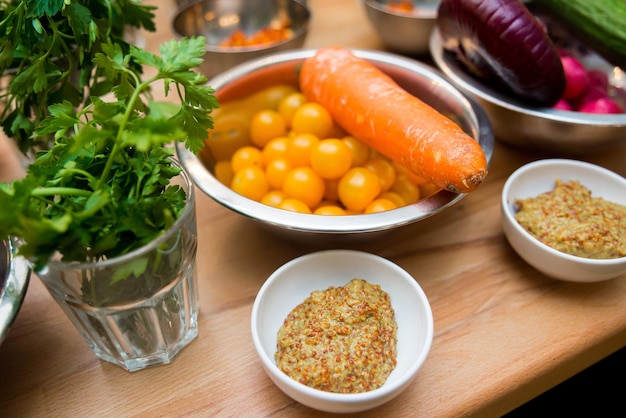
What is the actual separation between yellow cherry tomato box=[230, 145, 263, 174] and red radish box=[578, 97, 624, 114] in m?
0.61

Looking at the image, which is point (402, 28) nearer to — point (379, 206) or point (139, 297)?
point (379, 206)

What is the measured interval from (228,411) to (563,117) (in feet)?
2.24

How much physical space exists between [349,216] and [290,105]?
337mm

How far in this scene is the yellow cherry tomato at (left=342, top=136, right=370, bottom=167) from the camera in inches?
32.3

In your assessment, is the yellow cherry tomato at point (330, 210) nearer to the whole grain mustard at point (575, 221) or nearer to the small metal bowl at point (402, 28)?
the whole grain mustard at point (575, 221)

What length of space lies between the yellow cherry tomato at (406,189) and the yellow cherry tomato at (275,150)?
0.19 metres

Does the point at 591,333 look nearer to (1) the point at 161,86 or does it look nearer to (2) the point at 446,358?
(2) the point at 446,358

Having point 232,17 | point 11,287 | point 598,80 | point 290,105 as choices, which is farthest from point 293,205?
point 232,17

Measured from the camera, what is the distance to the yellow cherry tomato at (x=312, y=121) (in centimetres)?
84

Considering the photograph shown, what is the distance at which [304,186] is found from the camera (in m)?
0.75

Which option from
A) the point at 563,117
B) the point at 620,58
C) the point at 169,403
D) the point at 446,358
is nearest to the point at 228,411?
the point at 169,403

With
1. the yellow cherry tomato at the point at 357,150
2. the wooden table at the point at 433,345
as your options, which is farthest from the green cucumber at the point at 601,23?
the yellow cherry tomato at the point at 357,150

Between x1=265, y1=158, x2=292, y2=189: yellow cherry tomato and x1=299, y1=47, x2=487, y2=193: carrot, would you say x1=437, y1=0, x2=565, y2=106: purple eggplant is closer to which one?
x1=299, y1=47, x2=487, y2=193: carrot

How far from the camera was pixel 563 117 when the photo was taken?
807 mm
